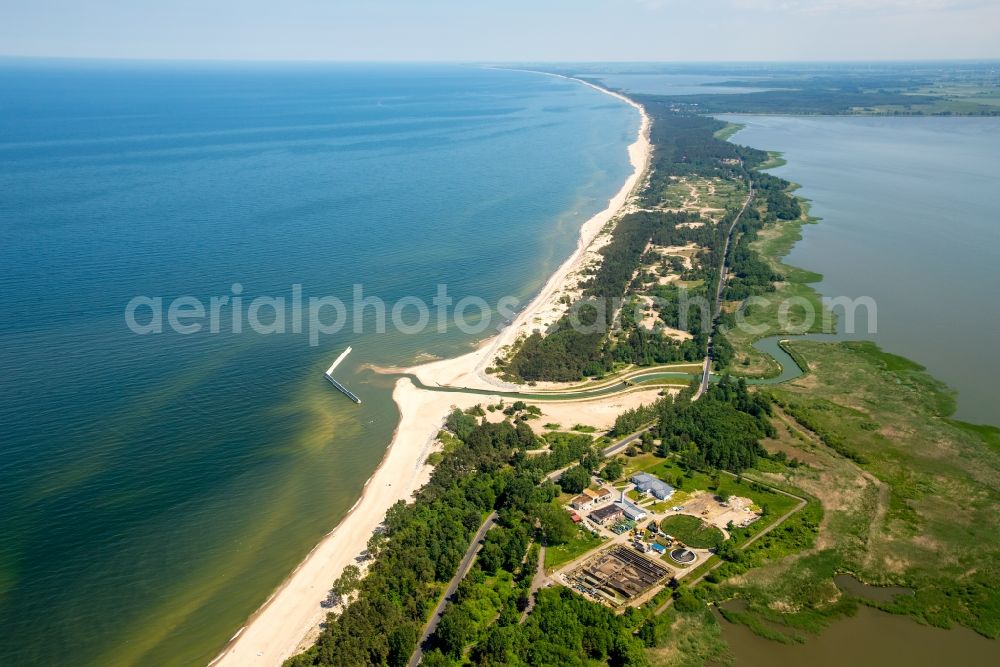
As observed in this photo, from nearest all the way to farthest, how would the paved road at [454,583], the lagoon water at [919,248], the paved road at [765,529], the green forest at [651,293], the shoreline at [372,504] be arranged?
the paved road at [454,583]
the shoreline at [372,504]
the paved road at [765,529]
the green forest at [651,293]
the lagoon water at [919,248]

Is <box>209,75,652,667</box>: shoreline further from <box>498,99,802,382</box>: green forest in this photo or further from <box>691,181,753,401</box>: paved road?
<box>691,181,753,401</box>: paved road

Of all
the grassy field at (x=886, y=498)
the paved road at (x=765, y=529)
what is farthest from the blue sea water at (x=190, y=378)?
the grassy field at (x=886, y=498)

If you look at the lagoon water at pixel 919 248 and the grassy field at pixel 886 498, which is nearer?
the grassy field at pixel 886 498

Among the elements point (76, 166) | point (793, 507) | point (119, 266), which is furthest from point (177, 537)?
point (76, 166)

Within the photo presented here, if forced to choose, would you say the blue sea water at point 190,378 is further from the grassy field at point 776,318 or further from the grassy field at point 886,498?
the grassy field at point 886,498

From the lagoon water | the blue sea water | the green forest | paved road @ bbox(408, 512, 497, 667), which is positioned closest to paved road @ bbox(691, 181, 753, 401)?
the green forest

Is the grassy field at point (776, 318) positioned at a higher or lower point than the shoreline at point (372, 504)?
higher
